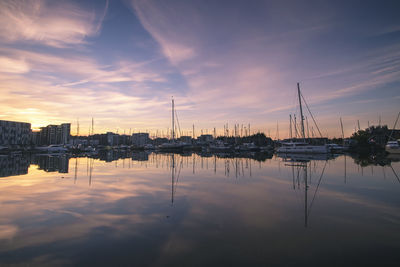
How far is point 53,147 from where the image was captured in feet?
308

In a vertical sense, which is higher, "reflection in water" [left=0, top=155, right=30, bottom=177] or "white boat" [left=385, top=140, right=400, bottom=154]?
"white boat" [left=385, top=140, right=400, bottom=154]

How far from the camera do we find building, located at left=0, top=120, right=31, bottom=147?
372 feet

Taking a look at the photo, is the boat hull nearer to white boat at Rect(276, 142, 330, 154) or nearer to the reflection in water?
white boat at Rect(276, 142, 330, 154)

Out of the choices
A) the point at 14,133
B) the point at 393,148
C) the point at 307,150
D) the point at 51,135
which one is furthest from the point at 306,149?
the point at 51,135

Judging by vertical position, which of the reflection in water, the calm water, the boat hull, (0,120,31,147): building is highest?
(0,120,31,147): building

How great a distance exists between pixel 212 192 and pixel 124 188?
6.53m

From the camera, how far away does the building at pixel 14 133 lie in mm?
113406

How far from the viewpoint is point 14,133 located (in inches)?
4705

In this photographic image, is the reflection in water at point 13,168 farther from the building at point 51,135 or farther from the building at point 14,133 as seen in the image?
the building at point 51,135

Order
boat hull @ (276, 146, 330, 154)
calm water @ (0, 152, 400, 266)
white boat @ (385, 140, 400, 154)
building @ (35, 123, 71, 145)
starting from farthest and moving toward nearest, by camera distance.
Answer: building @ (35, 123, 71, 145), boat hull @ (276, 146, 330, 154), white boat @ (385, 140, 400, 154), calm water @ (0, 152, 400, 266)

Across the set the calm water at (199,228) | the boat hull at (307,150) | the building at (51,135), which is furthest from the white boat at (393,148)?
the building at (51,135)

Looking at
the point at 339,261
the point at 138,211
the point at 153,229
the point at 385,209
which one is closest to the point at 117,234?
the point at 153,229

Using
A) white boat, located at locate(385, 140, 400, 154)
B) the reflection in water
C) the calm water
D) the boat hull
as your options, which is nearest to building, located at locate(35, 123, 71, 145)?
the reflection in water

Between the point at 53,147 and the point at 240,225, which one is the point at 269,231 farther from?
the point at 53,147
